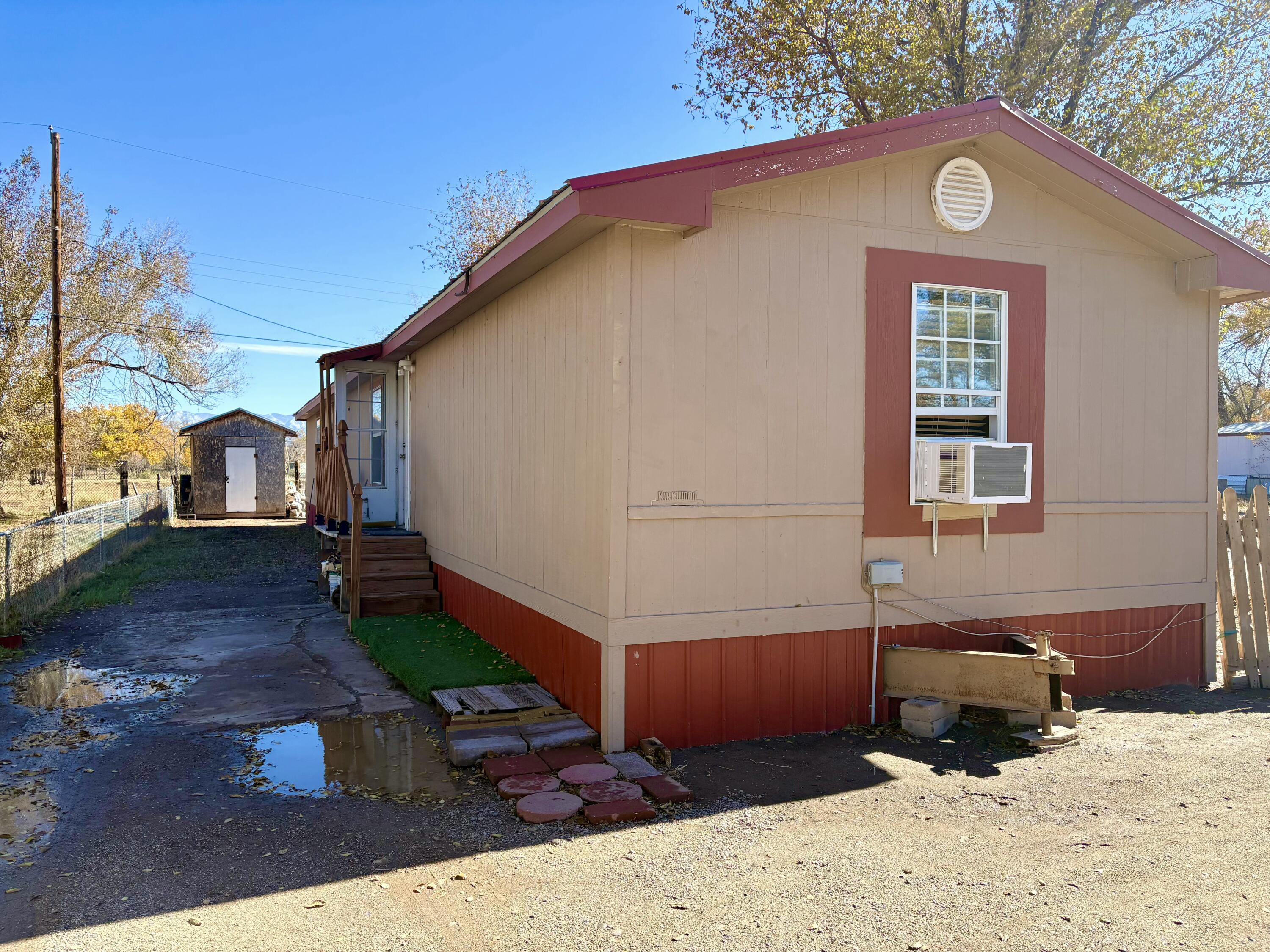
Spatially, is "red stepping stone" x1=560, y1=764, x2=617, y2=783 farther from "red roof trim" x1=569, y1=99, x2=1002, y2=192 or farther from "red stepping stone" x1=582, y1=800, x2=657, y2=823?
"red roof trim" x1=569, y1=99, x2=1002, y2=192

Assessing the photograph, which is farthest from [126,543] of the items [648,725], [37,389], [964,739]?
[964,739]

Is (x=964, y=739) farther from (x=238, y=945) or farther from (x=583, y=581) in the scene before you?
(x=238, y=945)

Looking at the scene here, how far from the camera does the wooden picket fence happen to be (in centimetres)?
665

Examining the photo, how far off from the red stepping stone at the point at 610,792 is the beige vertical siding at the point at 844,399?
97cm

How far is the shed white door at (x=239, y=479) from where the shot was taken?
2392 centimetres

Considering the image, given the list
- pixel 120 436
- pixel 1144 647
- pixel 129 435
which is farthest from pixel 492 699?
pixel 129 435

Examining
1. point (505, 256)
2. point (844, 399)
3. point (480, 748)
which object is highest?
point (505, 256)

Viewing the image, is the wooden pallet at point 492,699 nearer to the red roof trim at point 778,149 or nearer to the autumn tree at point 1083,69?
the red roof trim at point 778,149

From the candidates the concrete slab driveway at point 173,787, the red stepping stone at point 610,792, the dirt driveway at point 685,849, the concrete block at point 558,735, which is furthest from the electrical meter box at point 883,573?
the concrete slab driveway at point 173,787

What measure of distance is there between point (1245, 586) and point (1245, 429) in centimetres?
2993

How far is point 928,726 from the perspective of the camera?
211 inches

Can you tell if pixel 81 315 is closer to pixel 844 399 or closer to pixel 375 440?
pixel 375 440

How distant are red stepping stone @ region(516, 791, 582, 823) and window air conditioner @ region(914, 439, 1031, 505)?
2966 millimetres

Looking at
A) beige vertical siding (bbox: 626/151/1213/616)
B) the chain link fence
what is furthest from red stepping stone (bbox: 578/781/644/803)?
the chain link fence
